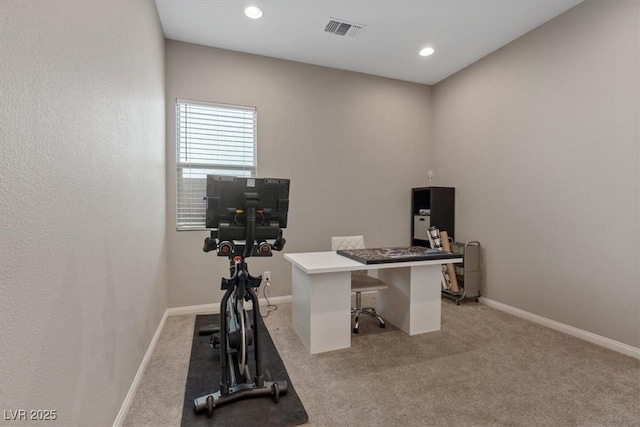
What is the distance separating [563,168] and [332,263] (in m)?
2.55

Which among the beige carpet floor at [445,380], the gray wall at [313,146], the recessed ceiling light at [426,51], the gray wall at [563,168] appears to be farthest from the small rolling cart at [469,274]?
the recessed ceiling light at [426,51]

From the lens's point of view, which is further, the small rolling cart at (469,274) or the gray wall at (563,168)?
the small rolling cart at (469,274)

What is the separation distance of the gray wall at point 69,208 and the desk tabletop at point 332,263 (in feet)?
4.20

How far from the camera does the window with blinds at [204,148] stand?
3549mm

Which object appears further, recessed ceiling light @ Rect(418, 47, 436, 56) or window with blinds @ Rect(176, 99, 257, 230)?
recessed ceiling light @ Rect(418, 47, 436, 56)

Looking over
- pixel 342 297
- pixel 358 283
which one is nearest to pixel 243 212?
pixel 342 297

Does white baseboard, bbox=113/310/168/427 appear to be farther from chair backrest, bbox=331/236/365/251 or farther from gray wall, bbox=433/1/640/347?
gray wall, bbox=433/1/640/347

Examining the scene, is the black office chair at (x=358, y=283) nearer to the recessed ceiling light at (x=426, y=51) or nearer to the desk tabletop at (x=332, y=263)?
the desk tabletop at (x=332, y=263)

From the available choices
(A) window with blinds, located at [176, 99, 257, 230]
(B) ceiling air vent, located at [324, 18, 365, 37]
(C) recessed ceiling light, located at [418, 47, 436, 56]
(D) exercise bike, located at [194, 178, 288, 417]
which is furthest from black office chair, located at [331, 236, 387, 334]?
(C) recessed ceiling light, located at [418, 47, 436, 56]

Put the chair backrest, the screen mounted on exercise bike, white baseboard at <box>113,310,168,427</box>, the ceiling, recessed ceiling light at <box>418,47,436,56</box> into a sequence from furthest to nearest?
recessed ceiling light at <box>418,47,436,56</box>, the chair backrest, the ceiling, the screen mounted on exercise bike, white baseboard at <box>113,310,168,427</box>

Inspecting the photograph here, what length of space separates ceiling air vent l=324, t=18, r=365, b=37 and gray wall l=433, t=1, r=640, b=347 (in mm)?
1850

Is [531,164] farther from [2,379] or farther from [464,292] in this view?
[2,379]

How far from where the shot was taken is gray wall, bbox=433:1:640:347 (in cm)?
259

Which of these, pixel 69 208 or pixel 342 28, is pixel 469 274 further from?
pixel 69 208
